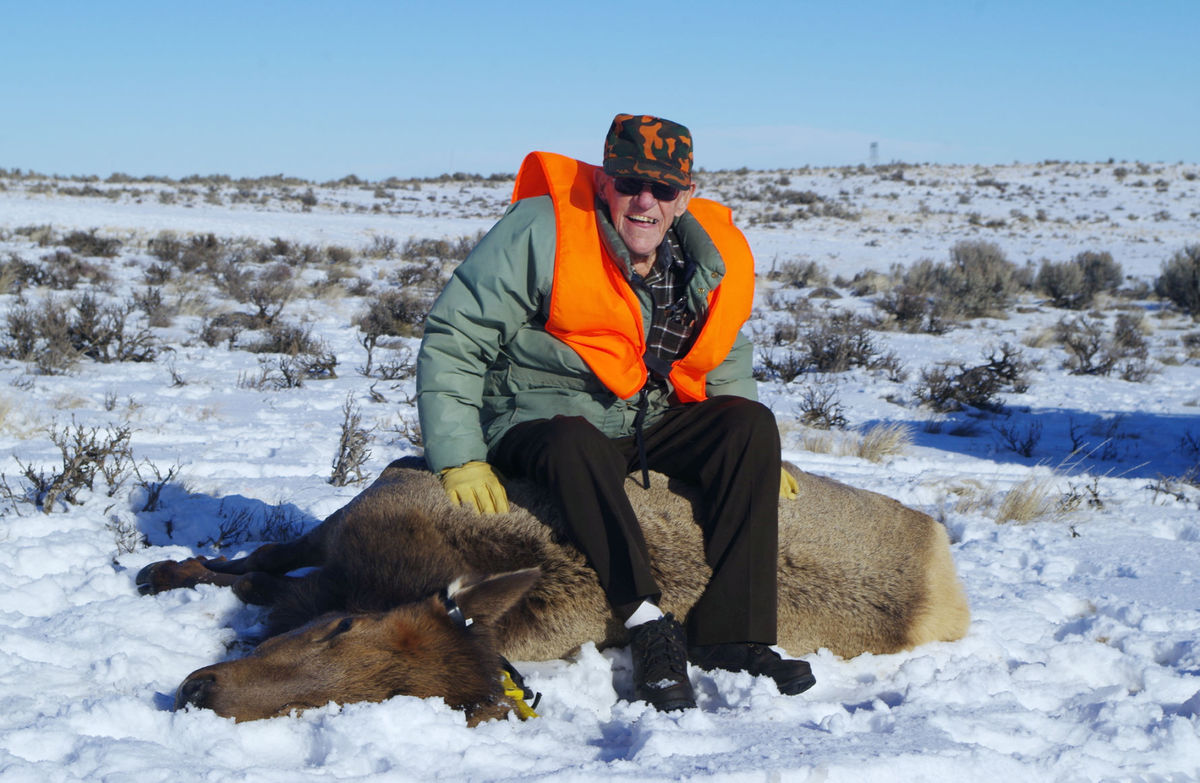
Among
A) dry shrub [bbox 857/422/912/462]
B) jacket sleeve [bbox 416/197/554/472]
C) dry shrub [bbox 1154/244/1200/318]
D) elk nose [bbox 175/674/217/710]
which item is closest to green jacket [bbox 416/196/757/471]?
jacket sleeve [bbox 416/197/554/472]

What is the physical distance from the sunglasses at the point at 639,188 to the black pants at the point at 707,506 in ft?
2.87

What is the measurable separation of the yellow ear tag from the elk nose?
862mm

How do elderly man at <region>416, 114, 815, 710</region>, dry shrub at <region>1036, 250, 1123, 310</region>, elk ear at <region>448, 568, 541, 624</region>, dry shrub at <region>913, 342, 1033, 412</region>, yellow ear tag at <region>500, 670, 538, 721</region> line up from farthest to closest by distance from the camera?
1. dry shrub at <region>1036, 250, 1123, 310</region>
2. dry shrub at <region>913, 342, 1033, 412</region>
3. elderly man at <region>416, 114, 815, 710</region>
4. elk ear at <region>448, 568, 541, 624</region>
5. yellow ear tag at <region>500, 670, 538, 721</region>

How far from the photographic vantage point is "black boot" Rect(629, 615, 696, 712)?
3.32 m

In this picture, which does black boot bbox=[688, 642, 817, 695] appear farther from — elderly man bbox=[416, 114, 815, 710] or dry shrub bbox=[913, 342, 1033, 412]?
dry shrub bbox=[913, 342, 1033, 412]

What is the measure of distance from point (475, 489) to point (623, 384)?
71cm

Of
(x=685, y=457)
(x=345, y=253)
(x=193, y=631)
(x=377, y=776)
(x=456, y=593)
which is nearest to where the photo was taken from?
(x=377, y=776)

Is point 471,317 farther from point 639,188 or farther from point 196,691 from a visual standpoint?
point 196,691

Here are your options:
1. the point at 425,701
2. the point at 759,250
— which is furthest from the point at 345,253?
the point at 425,701

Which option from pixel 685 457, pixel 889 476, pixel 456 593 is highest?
pixel 685 457

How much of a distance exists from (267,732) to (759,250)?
887 inches

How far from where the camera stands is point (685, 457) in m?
3.94

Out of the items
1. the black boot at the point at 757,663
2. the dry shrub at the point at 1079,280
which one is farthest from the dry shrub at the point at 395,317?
the dry shrub at the point at 1079,280

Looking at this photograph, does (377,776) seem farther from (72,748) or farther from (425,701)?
(72,748)
